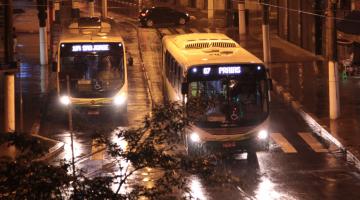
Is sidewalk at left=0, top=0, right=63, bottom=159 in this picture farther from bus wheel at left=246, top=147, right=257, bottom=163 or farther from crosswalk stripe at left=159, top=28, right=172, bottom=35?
crosswalk stripe at left=159, top=28, right=172, bottom=35

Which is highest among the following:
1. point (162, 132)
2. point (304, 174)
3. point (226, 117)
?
point (162, 132)

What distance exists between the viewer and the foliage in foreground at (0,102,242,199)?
835cm

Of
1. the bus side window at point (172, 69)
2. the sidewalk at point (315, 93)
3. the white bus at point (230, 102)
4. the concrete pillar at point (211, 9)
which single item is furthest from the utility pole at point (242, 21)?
the white bus at point (230, 102)

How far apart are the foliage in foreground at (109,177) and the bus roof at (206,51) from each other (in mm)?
10351

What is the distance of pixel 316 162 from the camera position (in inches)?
821

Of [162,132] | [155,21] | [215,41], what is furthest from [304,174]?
[155,21]

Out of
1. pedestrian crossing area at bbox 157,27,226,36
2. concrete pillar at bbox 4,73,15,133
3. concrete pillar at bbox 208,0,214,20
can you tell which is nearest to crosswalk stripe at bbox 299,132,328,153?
concrete pillar at bbox 4,73,15,133

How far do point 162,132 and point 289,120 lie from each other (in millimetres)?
17114

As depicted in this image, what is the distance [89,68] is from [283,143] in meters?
6.64

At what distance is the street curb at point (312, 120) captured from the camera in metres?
21.2

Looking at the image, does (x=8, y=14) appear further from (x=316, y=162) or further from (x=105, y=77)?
(x=316, y=162)

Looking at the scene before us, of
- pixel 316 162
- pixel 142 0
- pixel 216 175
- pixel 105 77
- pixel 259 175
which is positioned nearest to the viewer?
pixel 216 175

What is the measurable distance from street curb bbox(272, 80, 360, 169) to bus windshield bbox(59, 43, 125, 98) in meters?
5.87

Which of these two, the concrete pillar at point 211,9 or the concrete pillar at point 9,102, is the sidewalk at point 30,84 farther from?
the concrete pillar at point 211,9
